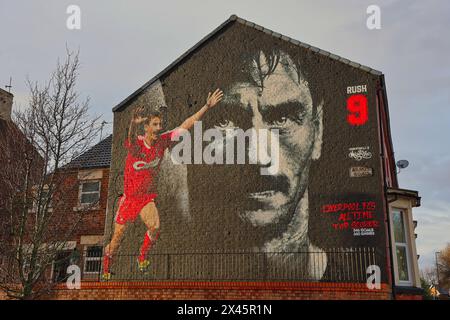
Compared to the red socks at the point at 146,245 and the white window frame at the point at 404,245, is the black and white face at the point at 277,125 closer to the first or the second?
the white window frame at the point at 404,245

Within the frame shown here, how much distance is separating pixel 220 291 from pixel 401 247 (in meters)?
6.63

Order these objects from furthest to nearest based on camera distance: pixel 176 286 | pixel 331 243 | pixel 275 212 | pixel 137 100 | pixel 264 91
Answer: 1. pixel 137 100
2. pixel 264 91
3. pixel 275 212
4. pixel 331 243
5. pixel 176 286

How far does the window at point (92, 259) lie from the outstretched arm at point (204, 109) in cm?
646

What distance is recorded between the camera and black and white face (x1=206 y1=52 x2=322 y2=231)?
1641cm

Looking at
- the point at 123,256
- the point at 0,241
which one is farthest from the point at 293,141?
the point at 0,241

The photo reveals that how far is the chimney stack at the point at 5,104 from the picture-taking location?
28.5 metres

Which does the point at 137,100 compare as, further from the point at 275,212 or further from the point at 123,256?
the point at 275,212

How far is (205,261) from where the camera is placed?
54.2 ft

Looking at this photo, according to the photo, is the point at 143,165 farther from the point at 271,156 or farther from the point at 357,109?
the point at 357,109

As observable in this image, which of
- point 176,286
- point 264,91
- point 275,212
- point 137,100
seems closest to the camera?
point 176,286

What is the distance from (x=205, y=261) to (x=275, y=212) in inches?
119

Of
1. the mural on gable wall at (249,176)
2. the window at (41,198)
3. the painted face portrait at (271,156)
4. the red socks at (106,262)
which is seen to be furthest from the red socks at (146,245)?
the window at (41,198)

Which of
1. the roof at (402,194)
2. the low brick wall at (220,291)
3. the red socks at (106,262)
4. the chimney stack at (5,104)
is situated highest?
the chimney stack at (5,104)

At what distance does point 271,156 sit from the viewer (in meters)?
17.0
